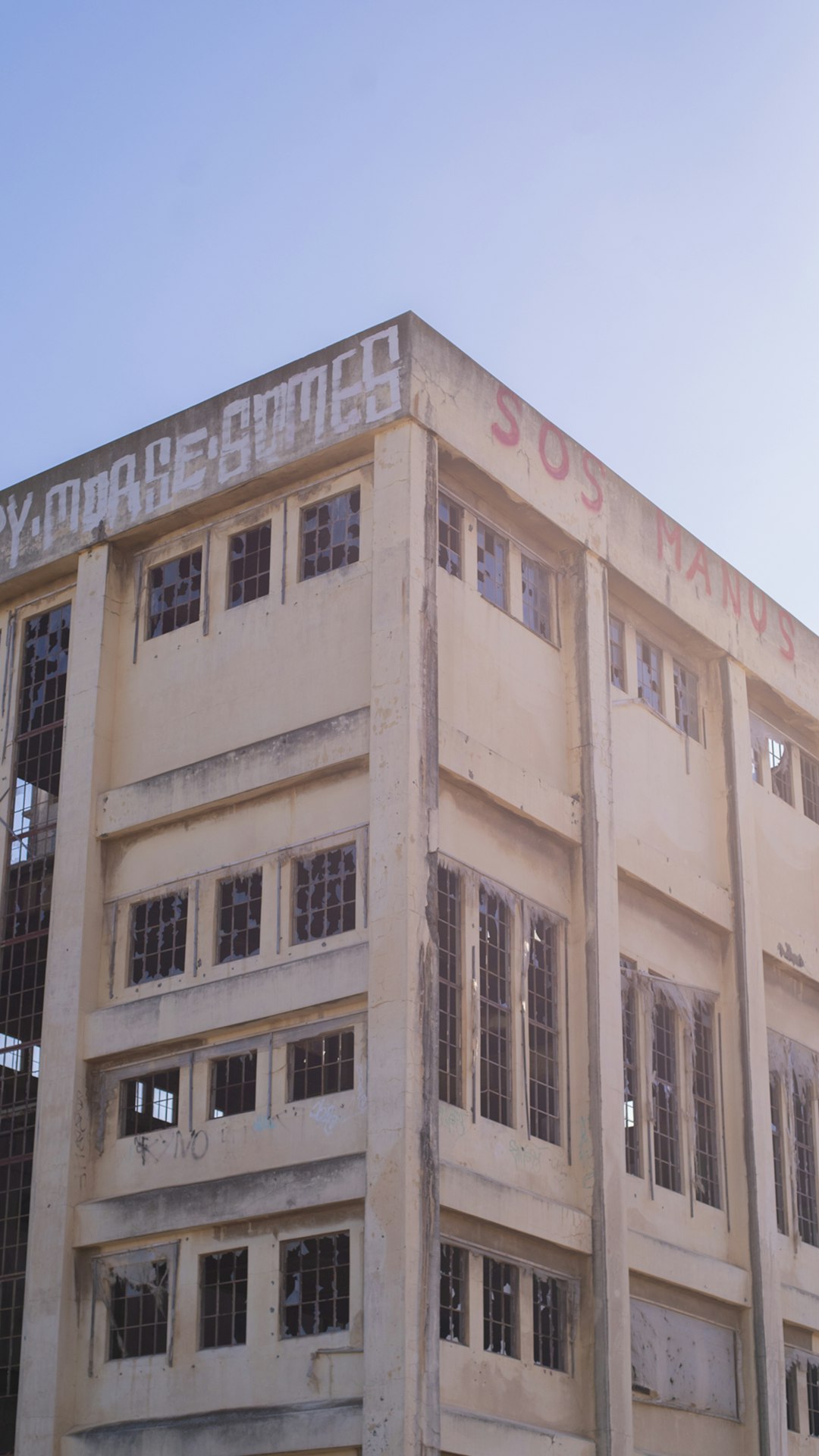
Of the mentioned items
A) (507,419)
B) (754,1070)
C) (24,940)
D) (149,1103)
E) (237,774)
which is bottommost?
(149,1103)

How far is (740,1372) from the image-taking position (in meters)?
25.7

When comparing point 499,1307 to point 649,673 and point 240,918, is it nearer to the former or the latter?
point 240,918

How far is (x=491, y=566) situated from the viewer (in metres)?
25.5

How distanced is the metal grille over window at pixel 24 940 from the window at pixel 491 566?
5969 millimetres

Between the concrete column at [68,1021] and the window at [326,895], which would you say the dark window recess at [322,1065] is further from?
the concrete column at [68,1021]

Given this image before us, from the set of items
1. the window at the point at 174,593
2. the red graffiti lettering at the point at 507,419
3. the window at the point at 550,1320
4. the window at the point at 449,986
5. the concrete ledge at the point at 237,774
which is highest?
the red graffiti lettering at the point at 507,419

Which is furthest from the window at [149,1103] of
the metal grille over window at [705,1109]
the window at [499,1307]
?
Result: the metal grille over window at [705,1109]

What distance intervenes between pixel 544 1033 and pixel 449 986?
6.91ft

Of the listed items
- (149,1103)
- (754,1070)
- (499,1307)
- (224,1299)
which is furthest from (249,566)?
(754,1070)

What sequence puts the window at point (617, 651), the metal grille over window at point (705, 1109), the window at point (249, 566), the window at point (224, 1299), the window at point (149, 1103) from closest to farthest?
the window at point (224, 1299), the window at point (149, 1103), the window at point (249, 566), the metal grille over window at point (705, 1109), the window at point (617, 651)

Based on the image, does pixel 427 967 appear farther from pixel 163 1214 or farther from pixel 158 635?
pixel 158 635

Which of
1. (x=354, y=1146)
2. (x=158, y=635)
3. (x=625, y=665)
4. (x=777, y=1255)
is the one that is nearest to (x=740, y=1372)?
(x=777, y=1255)

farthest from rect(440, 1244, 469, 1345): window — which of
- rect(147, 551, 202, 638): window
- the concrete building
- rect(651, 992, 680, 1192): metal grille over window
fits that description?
rect(147, 551, 202, 638): window

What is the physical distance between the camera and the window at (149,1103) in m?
23.3
